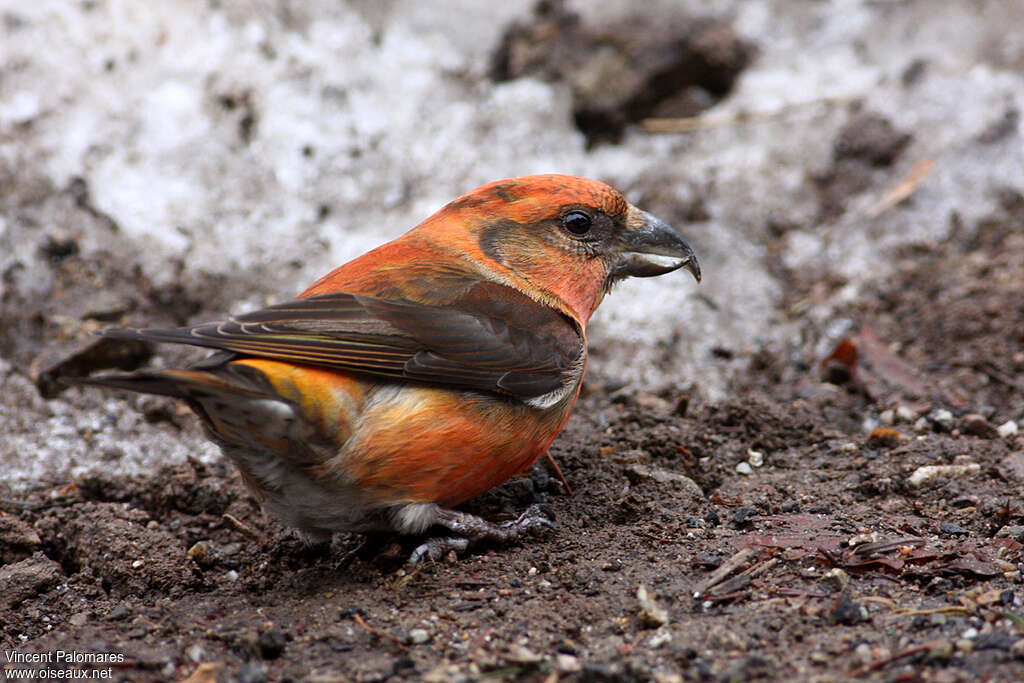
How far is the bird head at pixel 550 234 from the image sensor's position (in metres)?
4.29

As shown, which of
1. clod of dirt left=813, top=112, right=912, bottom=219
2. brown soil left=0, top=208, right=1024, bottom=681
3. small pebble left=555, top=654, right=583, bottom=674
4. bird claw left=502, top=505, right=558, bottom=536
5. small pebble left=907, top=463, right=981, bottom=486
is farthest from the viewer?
clod of dirt left=813, top=112, right=912, bottom=219

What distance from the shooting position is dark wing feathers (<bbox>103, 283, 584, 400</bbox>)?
3441 millimetres

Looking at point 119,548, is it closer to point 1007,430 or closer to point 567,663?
point 567,663

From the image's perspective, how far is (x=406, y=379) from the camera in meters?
3.64

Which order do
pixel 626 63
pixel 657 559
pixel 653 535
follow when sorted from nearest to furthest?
1. pixel 657 559
2. pixel 653 535
3. pixel 626 63

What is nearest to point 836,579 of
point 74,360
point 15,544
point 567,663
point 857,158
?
point 567,663

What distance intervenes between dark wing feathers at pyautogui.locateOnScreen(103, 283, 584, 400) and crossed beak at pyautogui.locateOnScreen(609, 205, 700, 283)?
1.76 feet

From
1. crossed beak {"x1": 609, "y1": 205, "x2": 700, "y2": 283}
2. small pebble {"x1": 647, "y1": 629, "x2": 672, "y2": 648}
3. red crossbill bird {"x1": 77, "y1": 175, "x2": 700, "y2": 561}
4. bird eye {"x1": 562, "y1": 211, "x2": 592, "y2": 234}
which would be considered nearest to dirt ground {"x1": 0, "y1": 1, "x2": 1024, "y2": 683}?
small pebble {"x1": 647, "y1": 629, "x2": 672, "y2": 648}

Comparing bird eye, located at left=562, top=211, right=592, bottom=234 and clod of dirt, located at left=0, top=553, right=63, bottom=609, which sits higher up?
bird eye, located at left=562, top=211, right=592, bottom=234

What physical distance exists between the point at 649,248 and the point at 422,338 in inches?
49.4

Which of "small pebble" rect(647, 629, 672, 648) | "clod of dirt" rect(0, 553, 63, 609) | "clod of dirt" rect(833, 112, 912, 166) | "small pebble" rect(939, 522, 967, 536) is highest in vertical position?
"clod of dirt" rect(833, 112, 912, 166)

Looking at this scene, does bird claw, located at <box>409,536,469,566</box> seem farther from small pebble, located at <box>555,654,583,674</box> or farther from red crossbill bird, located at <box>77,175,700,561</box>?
small pebble, located at <box>555,654,583,674</box>

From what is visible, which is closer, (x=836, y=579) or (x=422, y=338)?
(x=836, y=579)

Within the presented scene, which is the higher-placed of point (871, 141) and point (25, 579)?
point (871, 141)
